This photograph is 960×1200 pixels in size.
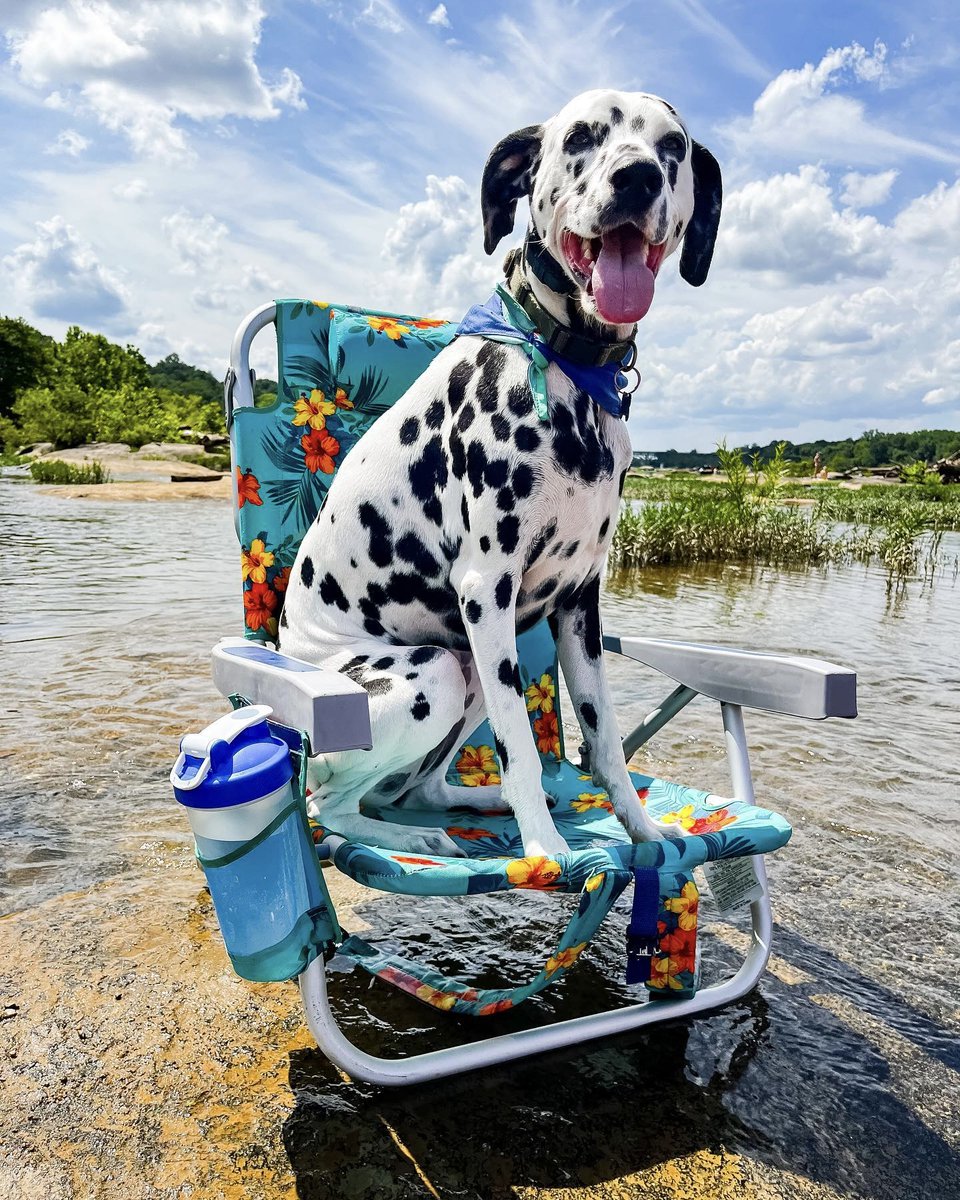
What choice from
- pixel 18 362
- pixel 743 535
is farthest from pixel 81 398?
pixel 743 535

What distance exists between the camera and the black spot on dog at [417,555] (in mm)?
2035

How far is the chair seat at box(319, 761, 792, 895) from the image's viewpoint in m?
1.62

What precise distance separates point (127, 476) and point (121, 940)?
86.2 feet

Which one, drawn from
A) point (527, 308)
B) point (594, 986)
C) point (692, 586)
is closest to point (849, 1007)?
point (594, 986)

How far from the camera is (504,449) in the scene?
187 cm

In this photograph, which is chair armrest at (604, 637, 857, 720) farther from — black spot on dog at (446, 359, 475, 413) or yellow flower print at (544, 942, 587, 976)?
black spot on dog at (446, 359, 475, 413)

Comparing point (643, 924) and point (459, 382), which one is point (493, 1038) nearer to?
point (643, 924)

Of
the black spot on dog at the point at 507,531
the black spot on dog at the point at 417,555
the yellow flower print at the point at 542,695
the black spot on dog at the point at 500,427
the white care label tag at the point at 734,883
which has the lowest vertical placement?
the white care label tag at the point at 734,883

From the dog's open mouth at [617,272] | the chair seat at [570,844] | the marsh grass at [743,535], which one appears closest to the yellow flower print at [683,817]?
the chair seat at [570,844]

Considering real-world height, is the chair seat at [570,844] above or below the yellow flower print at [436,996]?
above

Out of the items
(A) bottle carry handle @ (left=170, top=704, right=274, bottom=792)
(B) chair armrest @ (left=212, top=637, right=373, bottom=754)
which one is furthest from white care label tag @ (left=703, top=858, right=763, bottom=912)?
(A) bottle carry handle @ (left=170, top=704, right=274, bottom=792)

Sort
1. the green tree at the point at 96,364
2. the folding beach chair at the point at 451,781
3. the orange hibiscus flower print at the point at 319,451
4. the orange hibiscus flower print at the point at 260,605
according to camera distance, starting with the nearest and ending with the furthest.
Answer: the folding beach chair at the point at 451,781
the orange hibiscus flower print at the point at 260,605
the orange hibiscus flower print at the point at 319,451
the green tree at the point at 96,364

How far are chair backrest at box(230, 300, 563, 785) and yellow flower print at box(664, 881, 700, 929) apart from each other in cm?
76

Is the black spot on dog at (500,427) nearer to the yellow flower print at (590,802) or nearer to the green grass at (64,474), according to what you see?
the yellow flower print at (590,802)
